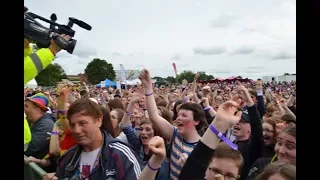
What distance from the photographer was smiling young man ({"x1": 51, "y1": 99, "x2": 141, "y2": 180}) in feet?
7.54

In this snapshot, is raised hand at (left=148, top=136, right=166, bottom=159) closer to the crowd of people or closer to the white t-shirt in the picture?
the crowd of people

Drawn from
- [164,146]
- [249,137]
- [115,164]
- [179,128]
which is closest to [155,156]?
[164,146]

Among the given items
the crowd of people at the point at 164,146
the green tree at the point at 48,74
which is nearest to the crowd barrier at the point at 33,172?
the crowd of people at the point at 164,146

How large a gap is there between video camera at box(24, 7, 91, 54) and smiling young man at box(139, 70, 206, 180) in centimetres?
116

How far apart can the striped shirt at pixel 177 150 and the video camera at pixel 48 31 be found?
52.1 inches

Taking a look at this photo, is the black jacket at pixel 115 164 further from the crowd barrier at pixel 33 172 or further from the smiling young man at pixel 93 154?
the crowd barrier at pixel 33 172

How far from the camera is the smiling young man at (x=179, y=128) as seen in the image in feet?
10.3

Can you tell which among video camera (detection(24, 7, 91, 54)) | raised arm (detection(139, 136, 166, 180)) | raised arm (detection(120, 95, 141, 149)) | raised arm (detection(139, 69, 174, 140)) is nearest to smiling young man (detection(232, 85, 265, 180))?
raised arm (detection(139, 69, 174, 140))

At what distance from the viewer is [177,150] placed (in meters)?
3.20

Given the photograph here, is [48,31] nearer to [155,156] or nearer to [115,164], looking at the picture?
→ [115,164]
